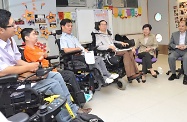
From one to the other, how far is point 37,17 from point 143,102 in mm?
2619

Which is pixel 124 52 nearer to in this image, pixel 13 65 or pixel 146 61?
pixel 146 61

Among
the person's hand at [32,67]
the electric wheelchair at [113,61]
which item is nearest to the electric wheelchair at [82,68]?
the electric wheelchair at [113,61]

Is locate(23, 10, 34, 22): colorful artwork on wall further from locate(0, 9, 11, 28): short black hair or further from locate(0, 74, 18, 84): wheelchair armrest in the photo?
locate(0, 74, 18, 84): wheelchair armrest

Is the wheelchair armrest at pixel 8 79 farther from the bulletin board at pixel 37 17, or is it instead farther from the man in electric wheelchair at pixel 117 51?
the bulletin board at pixel 37 17

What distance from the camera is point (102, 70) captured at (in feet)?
9.66

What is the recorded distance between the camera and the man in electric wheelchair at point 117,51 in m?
3.19

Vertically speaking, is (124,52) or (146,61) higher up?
(124,52)

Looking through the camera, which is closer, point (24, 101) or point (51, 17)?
point (24, 101)

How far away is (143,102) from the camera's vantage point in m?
2.64

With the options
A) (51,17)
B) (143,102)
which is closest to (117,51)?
(143,102)

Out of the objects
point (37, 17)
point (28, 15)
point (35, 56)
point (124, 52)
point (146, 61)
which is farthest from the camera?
point (37, 17)

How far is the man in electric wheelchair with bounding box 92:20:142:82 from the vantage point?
10.5ft

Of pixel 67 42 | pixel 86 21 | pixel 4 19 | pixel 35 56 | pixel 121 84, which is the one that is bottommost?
pixel 121 84

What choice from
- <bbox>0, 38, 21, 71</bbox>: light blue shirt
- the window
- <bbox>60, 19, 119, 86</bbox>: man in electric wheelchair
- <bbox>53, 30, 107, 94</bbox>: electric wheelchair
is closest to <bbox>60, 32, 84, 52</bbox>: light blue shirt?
<bbox>60, 19, 119, 86</bbox>: man in electric wheelchair
